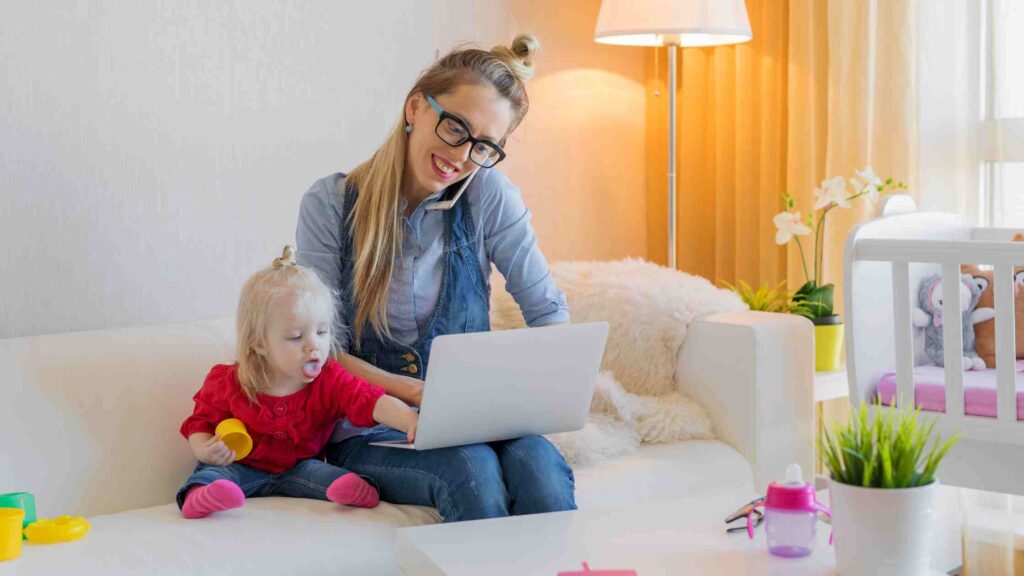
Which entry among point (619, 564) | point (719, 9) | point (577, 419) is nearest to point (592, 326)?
point (577, 419)

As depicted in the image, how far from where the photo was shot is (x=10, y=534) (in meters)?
1.53

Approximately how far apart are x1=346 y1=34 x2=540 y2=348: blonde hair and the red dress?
136mm

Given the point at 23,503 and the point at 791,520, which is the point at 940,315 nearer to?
the point at 791,520

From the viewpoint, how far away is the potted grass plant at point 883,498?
1.21 meters

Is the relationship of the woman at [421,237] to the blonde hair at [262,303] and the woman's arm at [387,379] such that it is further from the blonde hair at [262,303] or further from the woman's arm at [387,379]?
the blonde hair at [262,303]

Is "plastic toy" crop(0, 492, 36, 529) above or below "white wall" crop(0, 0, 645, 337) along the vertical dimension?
below

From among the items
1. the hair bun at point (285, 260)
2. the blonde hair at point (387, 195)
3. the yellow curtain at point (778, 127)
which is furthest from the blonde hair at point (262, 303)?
the yellow curtain at point (778, 127)

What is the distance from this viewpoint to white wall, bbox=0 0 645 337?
2.13 meters

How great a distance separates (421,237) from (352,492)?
51 centimetres

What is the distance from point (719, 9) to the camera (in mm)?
2732

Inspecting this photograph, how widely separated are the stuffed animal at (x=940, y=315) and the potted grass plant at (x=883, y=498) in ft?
3.56

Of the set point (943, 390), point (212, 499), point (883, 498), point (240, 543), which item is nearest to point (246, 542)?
point (240, 543)

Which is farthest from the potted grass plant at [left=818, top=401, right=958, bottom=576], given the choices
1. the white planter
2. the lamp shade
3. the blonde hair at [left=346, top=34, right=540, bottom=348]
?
the lamp shade

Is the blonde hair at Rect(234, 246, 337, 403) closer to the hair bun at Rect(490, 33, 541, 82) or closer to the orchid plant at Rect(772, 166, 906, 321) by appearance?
the hair bun at Rect(490, 33, 541, 82)
